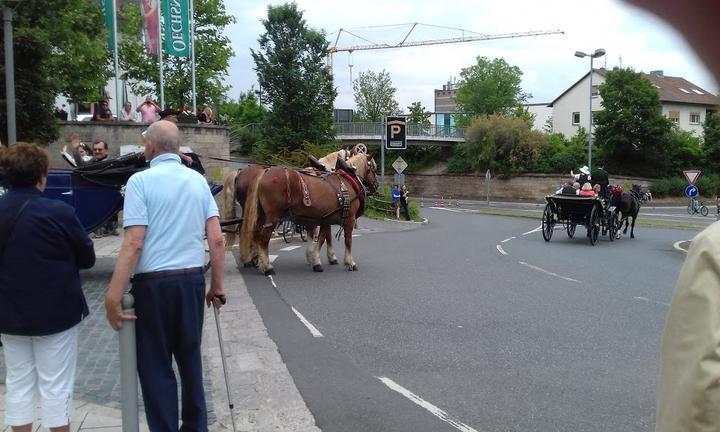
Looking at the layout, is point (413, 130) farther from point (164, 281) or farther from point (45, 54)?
point (164, 281)

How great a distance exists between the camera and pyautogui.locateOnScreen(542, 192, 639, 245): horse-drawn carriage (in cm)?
1917

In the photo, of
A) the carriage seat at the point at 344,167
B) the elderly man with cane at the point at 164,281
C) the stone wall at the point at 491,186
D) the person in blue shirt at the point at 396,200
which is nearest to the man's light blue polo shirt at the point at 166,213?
the elderly man with cane at the point at 164,281

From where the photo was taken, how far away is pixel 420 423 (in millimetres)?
4832

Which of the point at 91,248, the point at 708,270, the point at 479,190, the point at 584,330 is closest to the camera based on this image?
the point at 708,270

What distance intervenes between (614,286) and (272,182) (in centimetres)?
615

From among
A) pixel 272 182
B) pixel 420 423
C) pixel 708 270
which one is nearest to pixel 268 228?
pixel 272 182

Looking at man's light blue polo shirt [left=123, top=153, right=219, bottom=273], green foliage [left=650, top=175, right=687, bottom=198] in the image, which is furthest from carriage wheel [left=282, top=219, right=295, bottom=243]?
green foliage [left=650, top=175, right=687, bottom=198]

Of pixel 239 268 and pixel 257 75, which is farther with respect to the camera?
pixel 257 75

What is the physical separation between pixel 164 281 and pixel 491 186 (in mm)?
61728

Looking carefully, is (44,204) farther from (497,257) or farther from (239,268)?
(497,257)

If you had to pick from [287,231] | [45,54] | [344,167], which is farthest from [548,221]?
[45,54]

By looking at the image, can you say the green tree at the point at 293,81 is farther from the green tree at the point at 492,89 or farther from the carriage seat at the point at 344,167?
the green tree at the point at 492,89

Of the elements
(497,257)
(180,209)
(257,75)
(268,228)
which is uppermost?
(257,75)

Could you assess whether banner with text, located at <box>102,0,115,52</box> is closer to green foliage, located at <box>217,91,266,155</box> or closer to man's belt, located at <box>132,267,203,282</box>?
green foliage, located at <box>217,91,266,155</box>
